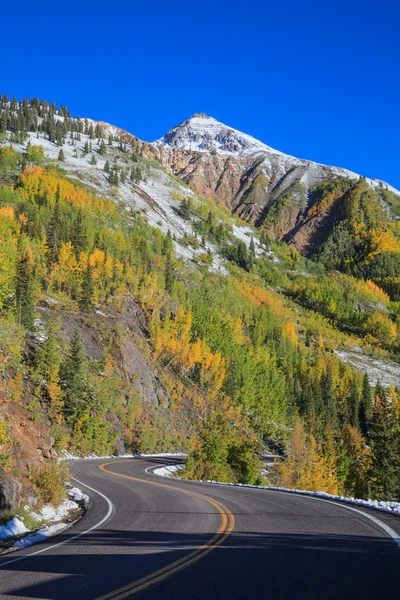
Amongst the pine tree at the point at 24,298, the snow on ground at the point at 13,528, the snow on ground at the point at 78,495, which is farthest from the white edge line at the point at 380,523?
the pine tree at the point at 24,298

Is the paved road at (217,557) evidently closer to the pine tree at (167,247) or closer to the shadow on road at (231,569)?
the shadow on road at (231,569)

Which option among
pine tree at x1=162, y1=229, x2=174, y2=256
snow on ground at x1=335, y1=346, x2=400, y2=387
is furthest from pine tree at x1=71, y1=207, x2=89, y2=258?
snow on ground at x1=335, y1=346, x2=400, y2=387

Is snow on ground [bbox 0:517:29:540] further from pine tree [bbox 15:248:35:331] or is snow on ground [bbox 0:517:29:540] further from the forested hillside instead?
pine tree [bbox 15:248:35:331]

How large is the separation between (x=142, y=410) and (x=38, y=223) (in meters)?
62.6

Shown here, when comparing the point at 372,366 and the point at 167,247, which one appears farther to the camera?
the point at 372,366

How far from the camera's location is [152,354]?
248 feet

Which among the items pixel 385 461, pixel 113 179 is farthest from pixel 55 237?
pixel 113 179

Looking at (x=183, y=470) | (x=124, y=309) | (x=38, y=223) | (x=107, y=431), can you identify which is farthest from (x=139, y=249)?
(x=183, y=470)

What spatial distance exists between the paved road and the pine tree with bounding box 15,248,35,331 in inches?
1518

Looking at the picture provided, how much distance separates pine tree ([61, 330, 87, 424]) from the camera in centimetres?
4191

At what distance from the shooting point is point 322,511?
1222 cm

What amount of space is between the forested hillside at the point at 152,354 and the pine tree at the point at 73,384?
15 cm

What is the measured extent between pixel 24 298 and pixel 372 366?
136m

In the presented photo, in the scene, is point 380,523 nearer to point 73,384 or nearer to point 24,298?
point 73,384
